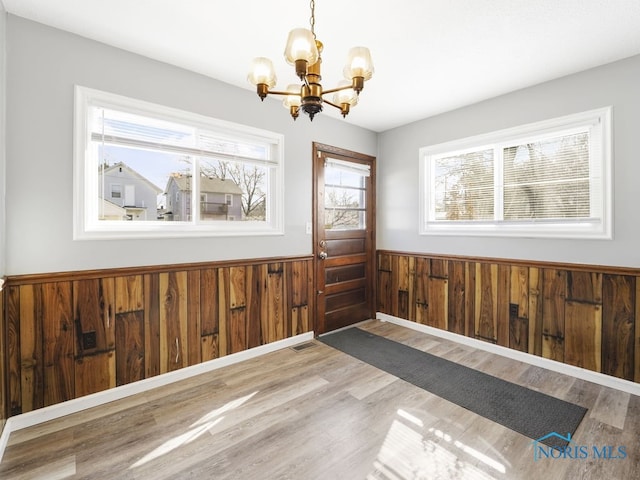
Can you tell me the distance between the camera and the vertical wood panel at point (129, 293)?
2337mm

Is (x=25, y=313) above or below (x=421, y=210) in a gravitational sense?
below

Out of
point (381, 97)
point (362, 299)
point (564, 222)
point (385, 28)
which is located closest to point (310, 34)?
point (385, 28)

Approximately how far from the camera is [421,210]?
12.7ft

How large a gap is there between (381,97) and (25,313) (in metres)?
3.45

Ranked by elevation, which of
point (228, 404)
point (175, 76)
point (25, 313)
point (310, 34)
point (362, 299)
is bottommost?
point (228, 404)

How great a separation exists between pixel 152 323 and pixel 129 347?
0.23m

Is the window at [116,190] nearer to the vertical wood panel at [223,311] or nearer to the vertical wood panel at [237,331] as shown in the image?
the vertical wood panel at [223,311]

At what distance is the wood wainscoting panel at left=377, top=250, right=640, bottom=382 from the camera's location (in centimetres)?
248

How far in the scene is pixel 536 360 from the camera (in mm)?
2914

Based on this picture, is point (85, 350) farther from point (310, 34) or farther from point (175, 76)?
point (310, 34)

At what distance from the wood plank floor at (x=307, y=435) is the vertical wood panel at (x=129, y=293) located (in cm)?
69

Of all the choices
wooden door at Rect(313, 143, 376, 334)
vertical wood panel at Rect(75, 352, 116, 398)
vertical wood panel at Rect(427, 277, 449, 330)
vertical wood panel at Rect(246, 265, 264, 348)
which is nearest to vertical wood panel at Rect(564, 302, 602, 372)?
vertical wood panel at Rect(427, 277, 449, 330)

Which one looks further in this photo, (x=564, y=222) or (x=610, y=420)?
(x=564, y=222)

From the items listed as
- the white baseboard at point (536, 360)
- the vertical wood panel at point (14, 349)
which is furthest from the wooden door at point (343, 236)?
the vertical wood panel at point (14, 349)
